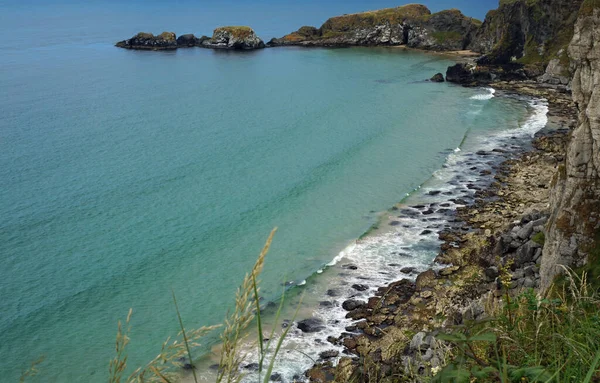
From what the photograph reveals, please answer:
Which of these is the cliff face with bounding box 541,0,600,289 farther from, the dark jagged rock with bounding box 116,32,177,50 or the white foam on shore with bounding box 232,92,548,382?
the dark jagged rock with bounding box 116,32,177,50

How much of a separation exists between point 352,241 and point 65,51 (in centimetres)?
11400

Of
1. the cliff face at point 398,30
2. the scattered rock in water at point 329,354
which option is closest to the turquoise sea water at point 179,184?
the scattered rock in water at point 329,354

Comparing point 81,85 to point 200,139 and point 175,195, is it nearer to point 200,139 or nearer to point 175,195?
point 200,139

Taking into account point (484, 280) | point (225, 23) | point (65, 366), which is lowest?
point (65, 366)

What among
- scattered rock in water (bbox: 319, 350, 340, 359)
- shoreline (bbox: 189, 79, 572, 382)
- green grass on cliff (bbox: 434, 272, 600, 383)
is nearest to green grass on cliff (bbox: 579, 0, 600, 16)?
shoreline (bbox: 189, 79, 572, 382)

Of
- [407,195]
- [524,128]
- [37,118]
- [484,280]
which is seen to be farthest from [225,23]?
[484,280]

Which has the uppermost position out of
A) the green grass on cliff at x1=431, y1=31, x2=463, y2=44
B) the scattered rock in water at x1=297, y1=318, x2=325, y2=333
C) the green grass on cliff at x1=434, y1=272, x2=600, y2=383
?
the green grass on cliff at x1=431, y1=31, x2=463, y2=44

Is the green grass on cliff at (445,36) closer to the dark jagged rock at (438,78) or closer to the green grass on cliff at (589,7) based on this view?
the dark jagged rock at (438,78)

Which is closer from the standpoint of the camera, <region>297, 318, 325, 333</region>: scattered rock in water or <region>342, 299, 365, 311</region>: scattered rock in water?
<region>297, 318, 325, 333</region>: scattered rock in water

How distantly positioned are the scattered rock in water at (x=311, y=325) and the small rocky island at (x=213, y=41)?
10997 cm

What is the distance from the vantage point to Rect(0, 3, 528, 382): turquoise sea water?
2630 cm

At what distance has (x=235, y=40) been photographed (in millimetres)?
126500

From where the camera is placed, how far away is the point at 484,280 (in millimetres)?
25422

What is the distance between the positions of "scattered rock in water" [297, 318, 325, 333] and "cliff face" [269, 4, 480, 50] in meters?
100
